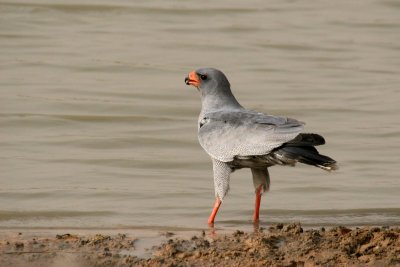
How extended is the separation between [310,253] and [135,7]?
44.2ft

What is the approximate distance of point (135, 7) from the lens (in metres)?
20.4

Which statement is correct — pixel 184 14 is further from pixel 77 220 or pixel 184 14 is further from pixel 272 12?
pixel 77 220

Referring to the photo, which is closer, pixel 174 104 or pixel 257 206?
pixel 257 206

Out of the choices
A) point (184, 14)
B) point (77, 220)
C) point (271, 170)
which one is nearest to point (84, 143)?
point (271, 170)

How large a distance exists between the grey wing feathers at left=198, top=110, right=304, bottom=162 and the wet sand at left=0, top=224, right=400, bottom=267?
815 millimetres

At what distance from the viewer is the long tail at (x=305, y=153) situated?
835 centimetres

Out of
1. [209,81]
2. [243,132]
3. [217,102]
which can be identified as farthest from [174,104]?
Answer: [243,132]

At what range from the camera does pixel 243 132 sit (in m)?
8.97

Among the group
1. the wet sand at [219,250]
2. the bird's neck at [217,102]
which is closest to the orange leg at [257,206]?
the bird's neck at [217,102]

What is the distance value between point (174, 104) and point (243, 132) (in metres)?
6.28

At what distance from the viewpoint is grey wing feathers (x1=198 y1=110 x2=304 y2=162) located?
8.65 m

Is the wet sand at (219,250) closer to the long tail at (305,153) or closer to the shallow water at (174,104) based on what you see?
the long tail at (305,153)

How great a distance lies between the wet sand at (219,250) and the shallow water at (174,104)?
5.90 ft

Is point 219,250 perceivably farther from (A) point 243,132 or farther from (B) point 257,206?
(B) point 257,206
